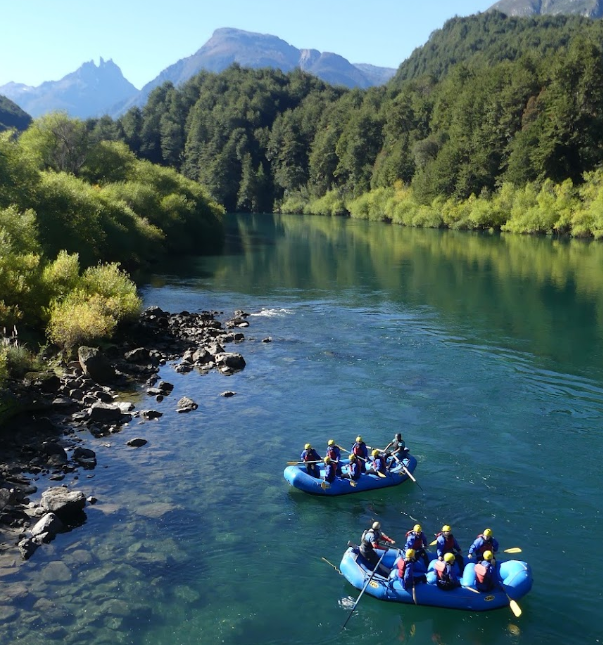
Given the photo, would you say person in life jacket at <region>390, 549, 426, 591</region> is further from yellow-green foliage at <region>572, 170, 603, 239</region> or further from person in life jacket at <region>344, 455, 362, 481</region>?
yellow-green foliage at <region>572, 170, 603, 239</region>

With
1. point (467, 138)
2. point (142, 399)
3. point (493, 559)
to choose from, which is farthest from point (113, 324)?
point (467, 138)

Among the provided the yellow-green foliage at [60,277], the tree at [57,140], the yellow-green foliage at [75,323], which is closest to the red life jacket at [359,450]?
the yellow-green foliage at [75,323]

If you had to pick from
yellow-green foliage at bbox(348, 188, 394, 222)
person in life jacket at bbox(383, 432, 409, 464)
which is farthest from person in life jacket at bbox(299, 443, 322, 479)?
yellow-green foliage at bbox(348, 188, 394, 222)

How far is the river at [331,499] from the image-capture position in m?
15.5

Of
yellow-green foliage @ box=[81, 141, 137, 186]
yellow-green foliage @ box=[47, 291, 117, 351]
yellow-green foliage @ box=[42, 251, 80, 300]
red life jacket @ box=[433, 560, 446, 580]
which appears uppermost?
yellow-green foliage @ box=[81, 141, 137, 186]

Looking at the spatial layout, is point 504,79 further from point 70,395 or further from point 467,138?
point 70,395

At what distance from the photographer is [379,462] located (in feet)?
70.6

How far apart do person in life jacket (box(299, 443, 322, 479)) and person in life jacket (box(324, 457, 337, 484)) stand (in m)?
0.46

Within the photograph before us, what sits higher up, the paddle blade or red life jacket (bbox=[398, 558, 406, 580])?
red life jacket (bbox=[398, 558, 406, 580])

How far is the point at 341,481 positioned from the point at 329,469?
26.3 inches

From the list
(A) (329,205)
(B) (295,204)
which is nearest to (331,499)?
(A) (329,205)

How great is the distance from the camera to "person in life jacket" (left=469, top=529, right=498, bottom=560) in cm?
1680

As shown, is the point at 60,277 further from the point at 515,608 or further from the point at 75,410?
the point at 515,608

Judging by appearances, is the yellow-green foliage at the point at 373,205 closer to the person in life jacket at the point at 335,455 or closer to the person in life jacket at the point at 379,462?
the person in life jacket at the point at 335,455
